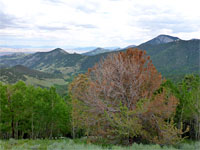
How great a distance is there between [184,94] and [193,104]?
2349 millimetres

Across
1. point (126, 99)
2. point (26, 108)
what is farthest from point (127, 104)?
point (26, 108)

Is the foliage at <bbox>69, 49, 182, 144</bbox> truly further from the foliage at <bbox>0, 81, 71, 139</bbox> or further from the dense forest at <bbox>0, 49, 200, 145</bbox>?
the foliage at <bbox>0, 81, 71, 139</bbox>

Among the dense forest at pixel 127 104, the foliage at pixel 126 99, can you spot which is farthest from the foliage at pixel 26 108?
the foliage at pixel 126 99

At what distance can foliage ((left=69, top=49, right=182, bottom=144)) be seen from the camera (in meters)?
13.7

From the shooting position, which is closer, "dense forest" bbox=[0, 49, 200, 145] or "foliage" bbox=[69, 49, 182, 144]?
"dense forest" bbox=[0, 49, 200, 145]

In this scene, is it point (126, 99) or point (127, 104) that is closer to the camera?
point (127, 104)

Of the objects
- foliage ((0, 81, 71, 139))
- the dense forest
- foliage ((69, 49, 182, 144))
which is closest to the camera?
the dense forest

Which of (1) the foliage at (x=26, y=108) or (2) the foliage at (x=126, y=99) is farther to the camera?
(1) the foliage at (x=26, y=108)

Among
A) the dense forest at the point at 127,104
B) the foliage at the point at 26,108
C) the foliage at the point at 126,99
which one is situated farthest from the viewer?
the foliage at the point at 26,108

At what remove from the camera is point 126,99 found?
14.7m

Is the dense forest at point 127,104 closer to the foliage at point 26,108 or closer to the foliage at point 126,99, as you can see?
the foliage at point 126,99

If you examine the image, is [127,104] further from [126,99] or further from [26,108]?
[26,108]

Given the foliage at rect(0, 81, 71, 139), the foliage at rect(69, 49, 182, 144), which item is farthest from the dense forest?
the foliage at rect(0, 81, 71, 139)

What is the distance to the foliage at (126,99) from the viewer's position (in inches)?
541
